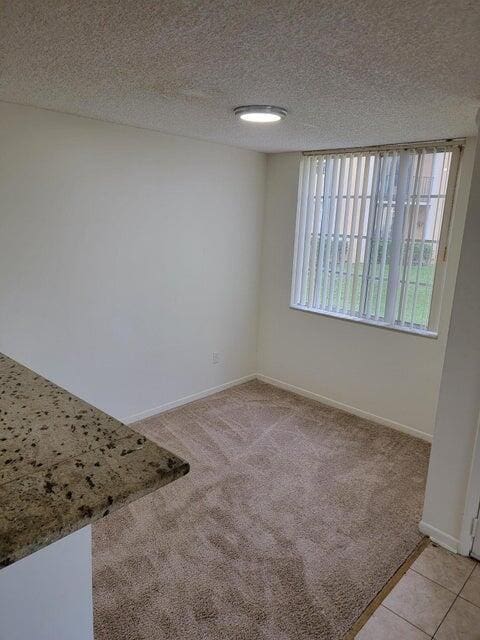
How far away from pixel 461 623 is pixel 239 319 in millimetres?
2892

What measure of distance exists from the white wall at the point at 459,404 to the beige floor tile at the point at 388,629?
2.02ft

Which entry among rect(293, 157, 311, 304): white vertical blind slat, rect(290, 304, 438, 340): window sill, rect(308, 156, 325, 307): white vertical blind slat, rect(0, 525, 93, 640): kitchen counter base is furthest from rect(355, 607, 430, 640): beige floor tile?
rect(293, 157, 311, 304): white vertical blind slat

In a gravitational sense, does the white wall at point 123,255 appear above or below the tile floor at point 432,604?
above

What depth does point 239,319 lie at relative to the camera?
429 centimetres

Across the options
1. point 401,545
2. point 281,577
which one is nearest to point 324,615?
point 281,577

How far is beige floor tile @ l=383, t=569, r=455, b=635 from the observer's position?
1.89 m

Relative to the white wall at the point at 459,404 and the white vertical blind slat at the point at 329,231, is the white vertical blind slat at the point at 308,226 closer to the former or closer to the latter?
the white vertical blind slat at the point at 329,231

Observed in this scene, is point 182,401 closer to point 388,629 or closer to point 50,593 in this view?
point 388,629

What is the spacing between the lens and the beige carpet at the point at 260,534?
1858mm

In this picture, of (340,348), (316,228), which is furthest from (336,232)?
(340,348)

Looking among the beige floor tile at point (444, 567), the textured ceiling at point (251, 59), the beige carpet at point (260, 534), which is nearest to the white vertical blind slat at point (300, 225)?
the textured ceiling at point (251, 59)

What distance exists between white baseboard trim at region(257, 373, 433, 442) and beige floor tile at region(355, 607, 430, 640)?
175cm

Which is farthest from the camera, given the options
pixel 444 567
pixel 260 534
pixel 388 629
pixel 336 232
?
pixel 336 232

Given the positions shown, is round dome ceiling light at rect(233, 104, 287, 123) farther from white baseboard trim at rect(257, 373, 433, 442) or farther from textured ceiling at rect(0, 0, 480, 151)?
white baseboard trim at rect(257, 373, 433, 442)
